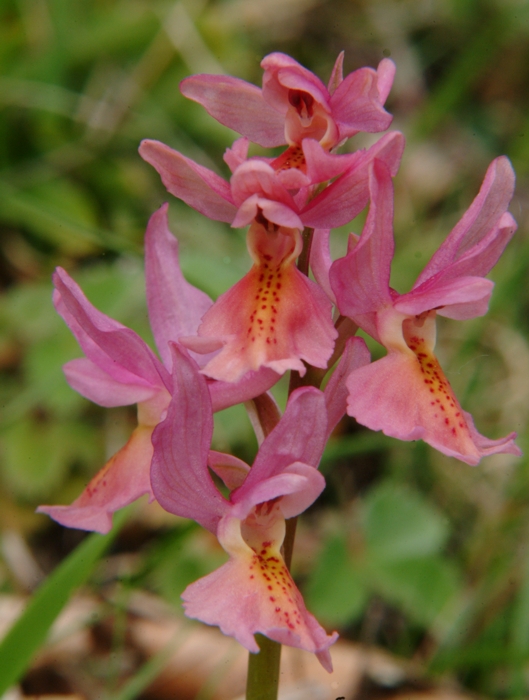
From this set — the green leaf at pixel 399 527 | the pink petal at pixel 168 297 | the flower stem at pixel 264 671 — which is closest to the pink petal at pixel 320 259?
the pink petal at pixel 168 297

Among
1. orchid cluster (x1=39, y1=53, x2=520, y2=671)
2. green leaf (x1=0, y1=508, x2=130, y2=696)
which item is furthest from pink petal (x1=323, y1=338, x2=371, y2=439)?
green leaf (x1=0, y1=508, x2=130, y2=696)

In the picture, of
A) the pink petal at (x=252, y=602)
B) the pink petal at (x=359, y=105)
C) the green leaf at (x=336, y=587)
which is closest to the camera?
the pink petal at (x=252, y=602)

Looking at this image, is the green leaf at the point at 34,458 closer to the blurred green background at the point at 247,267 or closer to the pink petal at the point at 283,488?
the blurred green background at the point at 247,267

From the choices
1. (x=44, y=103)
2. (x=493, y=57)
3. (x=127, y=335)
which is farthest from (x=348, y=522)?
(x=493, y=57)

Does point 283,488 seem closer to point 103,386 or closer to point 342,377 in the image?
point 342,377

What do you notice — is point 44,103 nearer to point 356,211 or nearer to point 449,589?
point 449,589

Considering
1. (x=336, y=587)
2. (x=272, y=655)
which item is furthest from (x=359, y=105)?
(x=336, y=587)

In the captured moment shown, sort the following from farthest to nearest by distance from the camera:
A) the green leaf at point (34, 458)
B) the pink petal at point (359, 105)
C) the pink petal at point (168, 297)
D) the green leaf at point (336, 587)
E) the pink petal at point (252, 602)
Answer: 1. the green leaf at point (34, 458)
2. the green leaf at point (336, 587)
3. the pink petal at point (168, 297)
4. the pink petal at point (359, 105)
5. the pink petal at point (252, 602)
